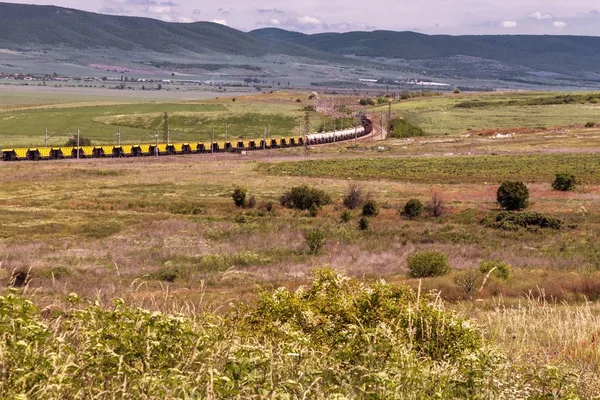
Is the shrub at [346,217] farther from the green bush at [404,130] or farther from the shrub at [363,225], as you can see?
the green bush at [404,130]

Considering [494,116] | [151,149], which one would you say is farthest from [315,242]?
[494,116]

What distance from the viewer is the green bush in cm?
14050

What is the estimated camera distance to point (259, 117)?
168125 millimetres

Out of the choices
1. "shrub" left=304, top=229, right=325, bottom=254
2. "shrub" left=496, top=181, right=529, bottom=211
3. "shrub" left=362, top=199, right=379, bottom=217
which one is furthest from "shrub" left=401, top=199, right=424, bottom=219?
A: "shrub" left=304, top=229, right=325, bottom=254

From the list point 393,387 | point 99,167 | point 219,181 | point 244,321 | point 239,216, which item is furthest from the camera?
point 99,167

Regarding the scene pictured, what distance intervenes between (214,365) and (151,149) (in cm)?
10034

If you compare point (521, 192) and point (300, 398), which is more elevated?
point (300, 398)

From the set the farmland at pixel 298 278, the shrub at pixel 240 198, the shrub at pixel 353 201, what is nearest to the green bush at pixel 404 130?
the farmland at pixel 298 278

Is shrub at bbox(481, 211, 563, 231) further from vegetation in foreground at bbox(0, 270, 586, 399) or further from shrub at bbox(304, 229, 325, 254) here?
vegetation in foreground at bbox(0, 270, 586, 399)

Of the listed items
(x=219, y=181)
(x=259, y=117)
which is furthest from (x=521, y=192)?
(x=259, y=117)

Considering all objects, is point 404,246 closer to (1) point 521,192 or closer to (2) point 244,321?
(1) point 521,192

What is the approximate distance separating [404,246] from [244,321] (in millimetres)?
32018

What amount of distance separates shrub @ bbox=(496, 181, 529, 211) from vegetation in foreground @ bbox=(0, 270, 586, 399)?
48.5 meters

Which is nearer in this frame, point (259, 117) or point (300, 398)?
point (300, 398)
